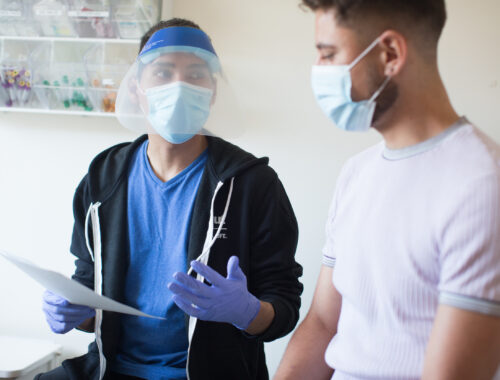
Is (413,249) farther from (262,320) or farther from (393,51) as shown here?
(262,320)

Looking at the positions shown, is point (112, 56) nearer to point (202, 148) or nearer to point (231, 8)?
point (231, 8)

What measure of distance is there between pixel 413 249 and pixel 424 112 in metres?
0.23

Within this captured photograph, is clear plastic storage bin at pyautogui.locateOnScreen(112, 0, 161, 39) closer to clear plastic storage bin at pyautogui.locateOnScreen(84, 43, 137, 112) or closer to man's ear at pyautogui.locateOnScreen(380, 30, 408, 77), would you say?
clear plastic storage bin at pyautogui.locateOnScreen(84, 43, 137, 112)

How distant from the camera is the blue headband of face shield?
1.33 metres

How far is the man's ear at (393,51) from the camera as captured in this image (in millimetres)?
853

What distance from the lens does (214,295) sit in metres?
1.12

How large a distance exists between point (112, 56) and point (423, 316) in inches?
66.7

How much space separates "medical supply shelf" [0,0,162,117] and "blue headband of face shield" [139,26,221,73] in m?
0.71

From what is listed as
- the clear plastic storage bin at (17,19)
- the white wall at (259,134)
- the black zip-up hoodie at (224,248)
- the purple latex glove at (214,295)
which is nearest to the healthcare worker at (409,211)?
the purple latex glove at (214,295)

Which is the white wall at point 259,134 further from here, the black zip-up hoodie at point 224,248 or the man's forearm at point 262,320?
the man's forearm at point 262,320

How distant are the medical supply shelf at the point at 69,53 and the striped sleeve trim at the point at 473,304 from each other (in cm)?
163

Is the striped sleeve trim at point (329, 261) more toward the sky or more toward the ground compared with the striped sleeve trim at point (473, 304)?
more toward the ground

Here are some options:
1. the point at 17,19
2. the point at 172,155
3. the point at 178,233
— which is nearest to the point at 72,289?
the point at 178,233

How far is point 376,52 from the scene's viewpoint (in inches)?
34.3
